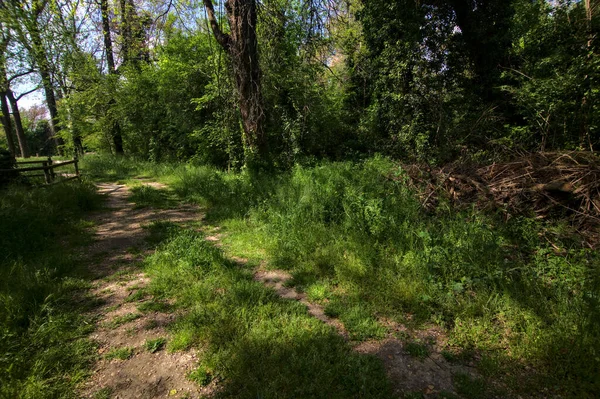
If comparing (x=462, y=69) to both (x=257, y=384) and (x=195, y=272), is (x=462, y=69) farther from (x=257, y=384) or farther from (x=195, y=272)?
(x=257, y=384)

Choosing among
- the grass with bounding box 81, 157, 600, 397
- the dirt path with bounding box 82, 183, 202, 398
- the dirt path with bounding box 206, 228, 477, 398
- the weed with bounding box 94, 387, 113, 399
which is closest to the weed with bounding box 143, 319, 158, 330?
the dirt path with bounding box 82, 183, 202, 398

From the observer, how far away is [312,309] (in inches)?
136

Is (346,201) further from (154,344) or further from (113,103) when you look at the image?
(113,103)

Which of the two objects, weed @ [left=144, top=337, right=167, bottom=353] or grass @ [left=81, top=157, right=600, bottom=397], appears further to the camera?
weed @ [left=144, top=337, right=167, bottom=353]

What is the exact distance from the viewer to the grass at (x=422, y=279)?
2625 millimetres

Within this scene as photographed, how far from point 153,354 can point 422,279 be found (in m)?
2.98

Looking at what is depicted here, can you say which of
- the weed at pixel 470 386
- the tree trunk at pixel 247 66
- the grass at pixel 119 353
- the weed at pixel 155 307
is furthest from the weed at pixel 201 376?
the tree trunk at pixel 247 66

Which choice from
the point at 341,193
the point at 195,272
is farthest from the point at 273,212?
the point at 195,272

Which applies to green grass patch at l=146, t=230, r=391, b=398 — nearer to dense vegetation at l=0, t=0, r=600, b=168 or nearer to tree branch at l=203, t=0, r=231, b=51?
dense vegetation at l=0, t=0, r=600, b=168

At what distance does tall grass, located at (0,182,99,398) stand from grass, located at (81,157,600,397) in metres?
0.90

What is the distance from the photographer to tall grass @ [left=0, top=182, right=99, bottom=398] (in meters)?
2.44

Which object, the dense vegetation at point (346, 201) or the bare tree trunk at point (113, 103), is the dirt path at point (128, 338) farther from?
the bare tree trunk at point (113, 103)

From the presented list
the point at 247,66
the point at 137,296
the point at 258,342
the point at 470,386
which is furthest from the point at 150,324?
the point at 247,66

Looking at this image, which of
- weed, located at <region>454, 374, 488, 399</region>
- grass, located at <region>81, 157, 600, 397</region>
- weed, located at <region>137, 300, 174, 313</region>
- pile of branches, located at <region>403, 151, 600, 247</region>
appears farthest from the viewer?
pile of branches, located at <region>403, 151, 600, 247</region>
